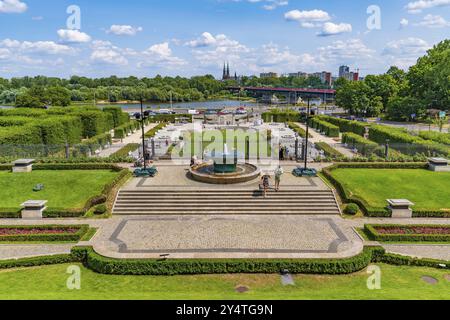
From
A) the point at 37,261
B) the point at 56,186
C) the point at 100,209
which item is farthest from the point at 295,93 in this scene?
the point at 37,261

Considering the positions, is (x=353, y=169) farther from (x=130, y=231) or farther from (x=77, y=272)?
(x=77, y=272)

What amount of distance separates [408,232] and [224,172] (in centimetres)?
1361

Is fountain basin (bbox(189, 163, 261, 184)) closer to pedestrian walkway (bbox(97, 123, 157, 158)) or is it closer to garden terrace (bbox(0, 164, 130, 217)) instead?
garden terrace (bbox(0, 164, 130, 217))

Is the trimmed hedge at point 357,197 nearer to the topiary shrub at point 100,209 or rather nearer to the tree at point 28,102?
the topiary shrub at point 100,209

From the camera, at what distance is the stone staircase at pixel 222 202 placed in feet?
72.7

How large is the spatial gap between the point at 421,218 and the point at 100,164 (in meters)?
25.0

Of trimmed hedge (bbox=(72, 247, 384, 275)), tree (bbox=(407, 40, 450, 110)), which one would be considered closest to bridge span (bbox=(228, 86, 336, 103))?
tree (bbox=(407, 40, 450, 110))

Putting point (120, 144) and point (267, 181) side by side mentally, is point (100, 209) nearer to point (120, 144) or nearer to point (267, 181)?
point (267, 181)

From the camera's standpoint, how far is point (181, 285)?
1421 cm

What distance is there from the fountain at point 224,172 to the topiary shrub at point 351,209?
7585 mm

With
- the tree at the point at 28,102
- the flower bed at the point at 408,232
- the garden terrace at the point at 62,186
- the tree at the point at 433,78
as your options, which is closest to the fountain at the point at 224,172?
the garden terrace at the point at 62,186
